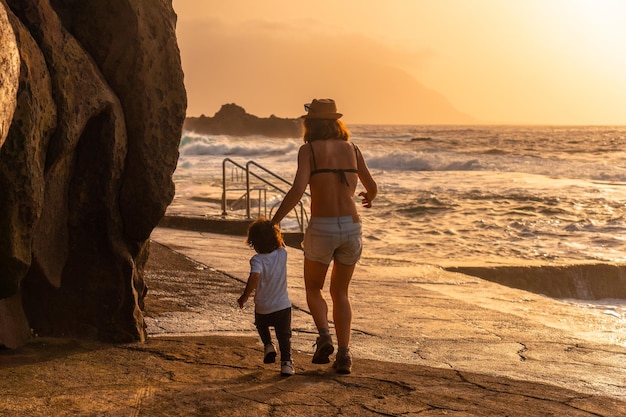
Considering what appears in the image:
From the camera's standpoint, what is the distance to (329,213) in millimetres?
5836

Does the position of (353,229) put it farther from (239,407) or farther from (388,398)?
(239,407)

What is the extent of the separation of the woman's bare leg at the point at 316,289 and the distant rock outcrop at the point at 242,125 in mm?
136240

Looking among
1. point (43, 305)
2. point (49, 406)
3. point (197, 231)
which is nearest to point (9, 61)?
point (49, 406)

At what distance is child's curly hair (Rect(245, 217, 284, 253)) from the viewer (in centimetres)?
570

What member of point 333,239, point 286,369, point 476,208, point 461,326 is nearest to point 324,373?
point 286,369

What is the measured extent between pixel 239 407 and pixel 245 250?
785cm

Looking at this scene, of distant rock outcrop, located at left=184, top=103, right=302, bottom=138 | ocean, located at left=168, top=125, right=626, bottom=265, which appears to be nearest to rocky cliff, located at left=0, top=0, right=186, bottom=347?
ocean, located at left=168, top=125, right=626, bottom=265

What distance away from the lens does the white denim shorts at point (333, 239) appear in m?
5.82

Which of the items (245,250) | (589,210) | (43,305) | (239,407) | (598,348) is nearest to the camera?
(239,407)

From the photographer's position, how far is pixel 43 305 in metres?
6.32

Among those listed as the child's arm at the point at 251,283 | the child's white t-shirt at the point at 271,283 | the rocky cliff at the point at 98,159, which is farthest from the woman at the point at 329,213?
the rocky cliff at the point at 98,159

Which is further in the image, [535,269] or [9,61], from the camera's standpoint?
[535,269]

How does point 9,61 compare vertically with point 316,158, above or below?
above

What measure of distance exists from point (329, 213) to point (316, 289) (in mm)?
495
